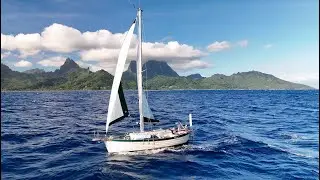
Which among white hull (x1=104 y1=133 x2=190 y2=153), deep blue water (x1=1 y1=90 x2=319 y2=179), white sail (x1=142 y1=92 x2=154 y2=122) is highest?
white sail (x1=142 y1=92 x2=154 y2=122)

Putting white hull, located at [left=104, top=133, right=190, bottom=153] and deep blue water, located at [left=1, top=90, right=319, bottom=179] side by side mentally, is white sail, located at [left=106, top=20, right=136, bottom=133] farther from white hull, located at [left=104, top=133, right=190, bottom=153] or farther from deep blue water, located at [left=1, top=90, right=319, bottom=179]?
deep blue water, located at [left=1, top=90, right=319, bottom=179]

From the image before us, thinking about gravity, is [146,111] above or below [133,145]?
above

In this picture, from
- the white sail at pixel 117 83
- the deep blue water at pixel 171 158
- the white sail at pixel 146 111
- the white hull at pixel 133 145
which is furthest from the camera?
the white sail at pixel 146 111

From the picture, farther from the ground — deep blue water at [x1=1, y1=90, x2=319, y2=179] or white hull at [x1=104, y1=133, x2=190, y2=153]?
white hull at [x1=104, y1=133, x2=190, y2=153]

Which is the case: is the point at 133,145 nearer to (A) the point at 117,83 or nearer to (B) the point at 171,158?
(B) the point at 171,158

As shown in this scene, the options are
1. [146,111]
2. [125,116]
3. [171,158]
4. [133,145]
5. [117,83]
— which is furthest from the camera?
[146,111]

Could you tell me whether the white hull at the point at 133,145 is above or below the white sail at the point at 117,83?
below

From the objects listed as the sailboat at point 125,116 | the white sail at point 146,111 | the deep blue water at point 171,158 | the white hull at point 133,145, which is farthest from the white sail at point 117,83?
the deep blue water at point 171,158

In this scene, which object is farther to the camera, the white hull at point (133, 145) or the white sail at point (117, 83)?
the white hull at point (133, 145)

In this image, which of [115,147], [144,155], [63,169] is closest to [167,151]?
[144,155]

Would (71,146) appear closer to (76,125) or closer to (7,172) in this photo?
(7,172)

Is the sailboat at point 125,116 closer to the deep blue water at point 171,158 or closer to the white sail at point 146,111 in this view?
the white sail at point 146,111

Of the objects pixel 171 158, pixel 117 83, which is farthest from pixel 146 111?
pixel 171 158

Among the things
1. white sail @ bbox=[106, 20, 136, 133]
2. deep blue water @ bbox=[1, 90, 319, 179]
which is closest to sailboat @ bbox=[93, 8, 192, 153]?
white sail @ bbox=[106, 20, 136, 133]
